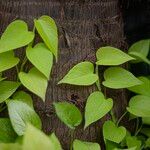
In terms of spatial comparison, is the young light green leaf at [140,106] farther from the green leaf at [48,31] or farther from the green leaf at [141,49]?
the green leaf at [48,31]

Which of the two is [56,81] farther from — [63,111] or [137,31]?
[137,31]

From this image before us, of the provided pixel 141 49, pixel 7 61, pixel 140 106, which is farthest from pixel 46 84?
pixel 141 49

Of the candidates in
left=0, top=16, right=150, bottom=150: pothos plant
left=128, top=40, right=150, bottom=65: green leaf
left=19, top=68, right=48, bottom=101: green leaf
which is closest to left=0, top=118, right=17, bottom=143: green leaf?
left=0, top=16, right=150, bottom=150: pothos plant

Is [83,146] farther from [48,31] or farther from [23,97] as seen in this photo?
[48,31]

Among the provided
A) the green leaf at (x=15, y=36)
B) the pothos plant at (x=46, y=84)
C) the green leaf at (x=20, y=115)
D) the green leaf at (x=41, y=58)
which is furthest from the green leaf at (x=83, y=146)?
the green leaf at (x=15, y=36)

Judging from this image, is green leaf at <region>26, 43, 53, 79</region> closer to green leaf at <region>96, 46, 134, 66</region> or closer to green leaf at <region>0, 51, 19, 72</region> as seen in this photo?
green leaf at <region>0, 51, 19, 72</region>
